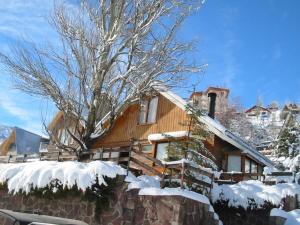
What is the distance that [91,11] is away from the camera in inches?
876

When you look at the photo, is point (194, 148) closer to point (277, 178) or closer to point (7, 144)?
point (277, 178)

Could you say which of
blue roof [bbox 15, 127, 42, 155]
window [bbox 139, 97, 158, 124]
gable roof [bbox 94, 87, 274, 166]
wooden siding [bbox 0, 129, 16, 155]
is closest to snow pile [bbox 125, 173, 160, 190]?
gable roof [bbox 94, 87, 274, 166]

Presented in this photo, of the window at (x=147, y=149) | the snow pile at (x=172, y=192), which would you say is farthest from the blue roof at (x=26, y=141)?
the snow pile at (x=172, y=192)

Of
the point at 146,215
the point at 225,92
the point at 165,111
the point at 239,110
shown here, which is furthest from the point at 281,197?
the point at 225,92

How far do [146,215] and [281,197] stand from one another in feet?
18.7

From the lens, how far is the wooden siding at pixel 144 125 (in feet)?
74.1

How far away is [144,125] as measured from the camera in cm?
2447

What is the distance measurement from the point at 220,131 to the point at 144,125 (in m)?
5.49

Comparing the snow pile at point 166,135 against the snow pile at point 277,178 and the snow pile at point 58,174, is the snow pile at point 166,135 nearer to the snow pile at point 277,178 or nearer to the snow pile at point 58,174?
the snow pile at point 277,178

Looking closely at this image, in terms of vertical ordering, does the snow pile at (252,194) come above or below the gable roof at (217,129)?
below

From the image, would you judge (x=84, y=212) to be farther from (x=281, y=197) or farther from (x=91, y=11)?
(x=91, y=11)

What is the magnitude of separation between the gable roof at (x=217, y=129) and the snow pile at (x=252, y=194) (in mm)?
4655

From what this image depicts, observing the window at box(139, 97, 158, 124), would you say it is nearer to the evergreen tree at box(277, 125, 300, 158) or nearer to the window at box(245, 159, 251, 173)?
the window at box(245, 159, 251, 173)

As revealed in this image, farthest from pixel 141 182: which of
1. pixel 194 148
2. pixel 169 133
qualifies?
Result: pixel 169 133
